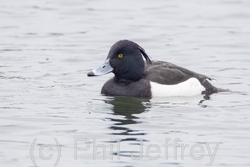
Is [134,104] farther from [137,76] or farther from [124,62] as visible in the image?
[124,62]

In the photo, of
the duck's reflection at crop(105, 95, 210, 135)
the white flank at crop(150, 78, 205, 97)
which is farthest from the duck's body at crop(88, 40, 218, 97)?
the duck's reflection at crop(105, 95, 210, 135)

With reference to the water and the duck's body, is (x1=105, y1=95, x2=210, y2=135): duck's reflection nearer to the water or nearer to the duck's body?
the water

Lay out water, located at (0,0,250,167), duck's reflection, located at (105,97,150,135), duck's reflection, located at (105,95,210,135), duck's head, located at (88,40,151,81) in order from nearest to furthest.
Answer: water, located at (0,0,250,167) < duck's reflection, located at (105,97,150,135) < duck's reflection, located at (105,95,210,135) < duck's head, located at (88,40,151,81)

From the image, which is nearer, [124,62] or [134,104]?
[134,104]

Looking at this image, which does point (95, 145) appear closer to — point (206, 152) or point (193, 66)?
point (206, 152)

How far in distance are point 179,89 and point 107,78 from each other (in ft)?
7.12

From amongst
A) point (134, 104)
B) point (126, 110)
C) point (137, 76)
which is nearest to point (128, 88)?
point (137, 76)

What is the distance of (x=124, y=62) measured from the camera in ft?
41.5

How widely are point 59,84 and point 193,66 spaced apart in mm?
3035

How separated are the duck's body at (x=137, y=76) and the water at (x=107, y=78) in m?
0.21

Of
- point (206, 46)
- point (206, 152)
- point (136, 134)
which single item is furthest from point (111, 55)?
point (206, 46)

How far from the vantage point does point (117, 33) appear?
18.6 m

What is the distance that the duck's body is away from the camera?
1256 cm

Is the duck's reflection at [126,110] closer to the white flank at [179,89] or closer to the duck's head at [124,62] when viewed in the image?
the white flank at [179,89]
